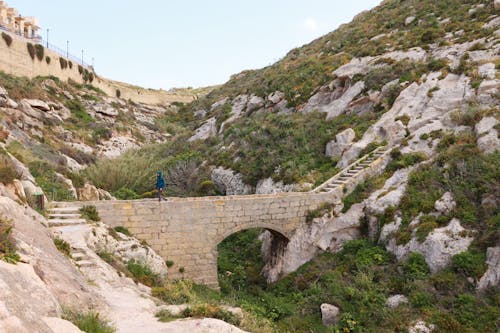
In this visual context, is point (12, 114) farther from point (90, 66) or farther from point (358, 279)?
point (90, 66)

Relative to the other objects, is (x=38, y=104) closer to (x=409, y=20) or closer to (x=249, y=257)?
(x=249, y=257)

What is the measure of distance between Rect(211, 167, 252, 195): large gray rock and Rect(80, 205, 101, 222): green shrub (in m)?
10.7

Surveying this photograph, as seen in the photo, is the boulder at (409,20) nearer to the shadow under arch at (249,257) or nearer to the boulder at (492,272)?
the shadow under arch at (249,257)

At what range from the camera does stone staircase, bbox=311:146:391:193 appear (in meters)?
17.1

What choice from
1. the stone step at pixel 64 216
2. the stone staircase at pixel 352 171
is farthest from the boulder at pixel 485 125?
the stone step at pixel 64 216

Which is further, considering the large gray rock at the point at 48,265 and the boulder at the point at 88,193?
the boulder at the point at 88,193

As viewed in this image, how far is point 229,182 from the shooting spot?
2355 cm

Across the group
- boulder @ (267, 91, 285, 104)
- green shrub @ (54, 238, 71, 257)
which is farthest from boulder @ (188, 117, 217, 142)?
green shrub @ (54, 238, 71, 257)

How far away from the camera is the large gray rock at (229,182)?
74.3 ft

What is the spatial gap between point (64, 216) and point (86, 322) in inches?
301

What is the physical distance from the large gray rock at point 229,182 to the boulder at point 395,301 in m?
11.7

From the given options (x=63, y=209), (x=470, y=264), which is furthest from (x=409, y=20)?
(x=63, y=209)

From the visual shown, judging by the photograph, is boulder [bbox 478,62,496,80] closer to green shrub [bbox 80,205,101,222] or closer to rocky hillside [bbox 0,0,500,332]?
rocky hillside [bbox 0,0,500,332]

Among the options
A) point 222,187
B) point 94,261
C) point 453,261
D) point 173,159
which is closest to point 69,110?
point 173,159
